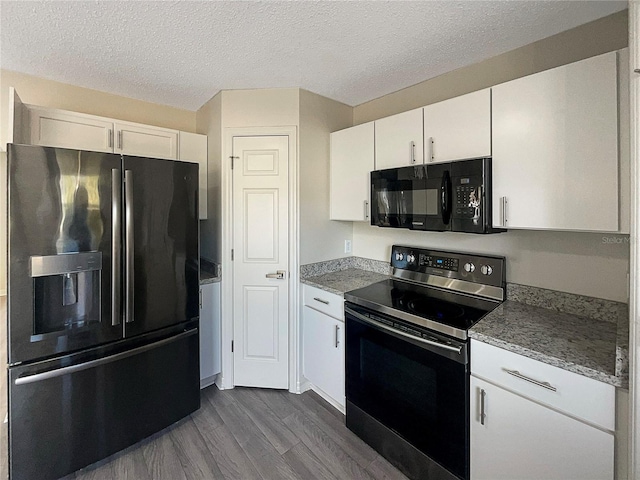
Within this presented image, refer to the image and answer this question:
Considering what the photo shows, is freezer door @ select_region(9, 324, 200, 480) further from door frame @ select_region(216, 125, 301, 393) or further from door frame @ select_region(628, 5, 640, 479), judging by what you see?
door frame @ select_region(628, 5, 640, 479)

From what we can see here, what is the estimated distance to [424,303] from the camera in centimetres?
178

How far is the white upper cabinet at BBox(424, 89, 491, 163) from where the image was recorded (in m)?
1.61

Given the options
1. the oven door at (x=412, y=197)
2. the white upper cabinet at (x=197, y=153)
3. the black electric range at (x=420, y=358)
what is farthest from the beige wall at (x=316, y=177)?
the white upper cabinet at (x=197, y=153)

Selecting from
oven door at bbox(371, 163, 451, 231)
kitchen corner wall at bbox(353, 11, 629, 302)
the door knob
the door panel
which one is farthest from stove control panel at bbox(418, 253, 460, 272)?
the door panel

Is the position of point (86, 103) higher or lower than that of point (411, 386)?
higher

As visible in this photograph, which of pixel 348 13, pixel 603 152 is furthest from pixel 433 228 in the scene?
pixel 348 13

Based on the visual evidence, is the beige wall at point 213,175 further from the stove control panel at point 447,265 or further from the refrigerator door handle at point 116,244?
the stove control panel at point 447,265

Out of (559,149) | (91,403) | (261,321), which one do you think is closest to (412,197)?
(559,149)

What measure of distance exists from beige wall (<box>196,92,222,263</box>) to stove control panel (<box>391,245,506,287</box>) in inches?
58.9

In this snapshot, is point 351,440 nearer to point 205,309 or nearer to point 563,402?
point 563,402

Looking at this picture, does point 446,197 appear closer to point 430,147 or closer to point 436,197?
point 436,197

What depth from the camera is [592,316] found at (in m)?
1.52

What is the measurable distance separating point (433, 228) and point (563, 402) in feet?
3.27

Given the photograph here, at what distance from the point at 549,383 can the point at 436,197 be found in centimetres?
105
